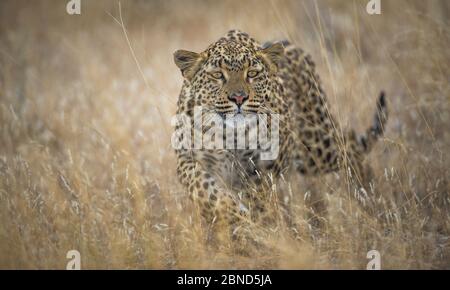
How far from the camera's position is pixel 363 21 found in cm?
1085

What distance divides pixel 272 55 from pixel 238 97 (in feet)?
2.54

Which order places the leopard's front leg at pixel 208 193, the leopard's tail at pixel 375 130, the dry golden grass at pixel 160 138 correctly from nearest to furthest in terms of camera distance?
the dry golden grass at pixel 160 138 < the leopard's front leg at pixel 208 193 < the leopard's tail at pixel 375 130

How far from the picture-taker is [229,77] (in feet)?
20.0

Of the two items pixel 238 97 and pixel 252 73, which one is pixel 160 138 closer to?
pixel 252 73

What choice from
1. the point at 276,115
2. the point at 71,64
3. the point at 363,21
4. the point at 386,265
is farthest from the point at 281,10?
the point at 386,265

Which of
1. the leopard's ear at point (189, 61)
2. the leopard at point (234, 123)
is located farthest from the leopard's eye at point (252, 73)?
the leopard's ear at point (189, 61)

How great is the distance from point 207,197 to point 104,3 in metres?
7.58

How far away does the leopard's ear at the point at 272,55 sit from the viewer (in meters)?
6.41

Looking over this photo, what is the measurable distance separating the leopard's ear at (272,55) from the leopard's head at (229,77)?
11 mm

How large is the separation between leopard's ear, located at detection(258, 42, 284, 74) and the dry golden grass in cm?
56

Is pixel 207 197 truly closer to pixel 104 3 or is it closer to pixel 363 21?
pixel 363 21

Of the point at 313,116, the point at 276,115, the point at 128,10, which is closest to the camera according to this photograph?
the point at 276,115

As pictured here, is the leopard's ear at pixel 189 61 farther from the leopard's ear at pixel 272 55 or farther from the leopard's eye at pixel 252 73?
the leopard's ear at pixel 272 55

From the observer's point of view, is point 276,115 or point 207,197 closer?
point 207,197
